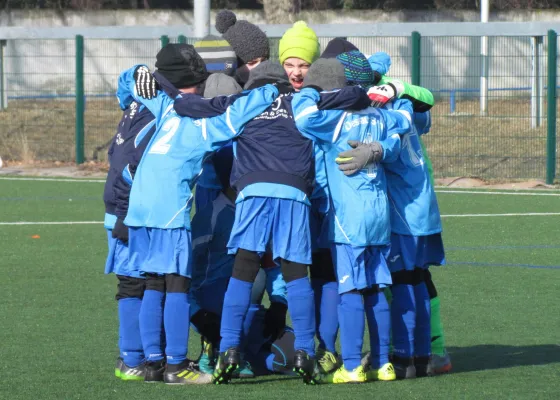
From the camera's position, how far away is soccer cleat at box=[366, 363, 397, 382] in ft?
19.7

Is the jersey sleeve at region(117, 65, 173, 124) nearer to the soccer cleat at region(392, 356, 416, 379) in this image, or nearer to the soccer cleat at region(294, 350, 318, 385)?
the soccer cleat at region(294, 350, 318, 385)

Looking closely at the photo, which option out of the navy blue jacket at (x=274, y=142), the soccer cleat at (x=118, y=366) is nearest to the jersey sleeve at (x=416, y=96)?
the navy blue jacket at (x=274, y=142)

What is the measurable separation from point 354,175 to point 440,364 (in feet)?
3.87

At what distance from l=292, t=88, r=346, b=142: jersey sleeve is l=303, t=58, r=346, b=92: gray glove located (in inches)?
5.3

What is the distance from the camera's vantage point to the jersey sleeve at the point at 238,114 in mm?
5906

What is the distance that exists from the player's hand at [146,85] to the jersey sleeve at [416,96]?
48.5 inches

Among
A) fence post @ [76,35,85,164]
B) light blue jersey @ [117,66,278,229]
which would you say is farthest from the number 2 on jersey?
fence post @ [76,35,85,164]

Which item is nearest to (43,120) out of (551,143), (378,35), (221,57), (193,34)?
(193,34)

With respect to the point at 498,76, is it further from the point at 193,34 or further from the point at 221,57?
the point at 221,57

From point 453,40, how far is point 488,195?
5.03m

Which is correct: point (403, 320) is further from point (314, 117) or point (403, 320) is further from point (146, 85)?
point (146, 85)

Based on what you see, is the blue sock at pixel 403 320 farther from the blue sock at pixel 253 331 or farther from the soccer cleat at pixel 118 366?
the soccer cleat at pixel 118 366

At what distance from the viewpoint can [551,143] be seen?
16.6 metres

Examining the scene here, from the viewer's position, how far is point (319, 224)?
6.19m
